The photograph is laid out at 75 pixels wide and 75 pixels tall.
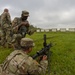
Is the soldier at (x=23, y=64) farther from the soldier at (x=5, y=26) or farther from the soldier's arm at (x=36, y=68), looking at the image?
the soldier at (x=5, y=26)

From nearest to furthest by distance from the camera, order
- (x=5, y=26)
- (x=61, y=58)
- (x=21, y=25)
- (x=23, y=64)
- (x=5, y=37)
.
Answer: (x=23, y=64) < (x=21, y=25) < (x=61, y=58) < (x=5, y=26) < (x=5, y=37)

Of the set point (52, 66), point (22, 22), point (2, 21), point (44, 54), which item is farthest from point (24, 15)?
point (44, 54)

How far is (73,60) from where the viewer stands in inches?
691

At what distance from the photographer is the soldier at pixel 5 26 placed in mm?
19922

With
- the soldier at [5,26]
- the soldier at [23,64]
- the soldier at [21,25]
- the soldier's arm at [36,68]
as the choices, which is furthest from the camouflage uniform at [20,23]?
the soldier's arm at [36,68]

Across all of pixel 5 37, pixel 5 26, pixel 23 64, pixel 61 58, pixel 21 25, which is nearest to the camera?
pixel 23 64

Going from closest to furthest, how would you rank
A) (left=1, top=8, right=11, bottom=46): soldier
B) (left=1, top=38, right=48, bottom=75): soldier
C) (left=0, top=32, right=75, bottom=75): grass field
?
(left=1, top=38, right=48, bottom=75): soldier
(left=0, top=32, right=75, bottom=75): grass field
(left=1, top=8, right=11, bottom=46): soldier

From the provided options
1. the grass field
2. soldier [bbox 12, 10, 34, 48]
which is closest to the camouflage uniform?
soldier [bbox 12, 10, 34, 48]

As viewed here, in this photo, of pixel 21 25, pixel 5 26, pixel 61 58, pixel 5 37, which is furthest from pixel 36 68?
pixel 5 37

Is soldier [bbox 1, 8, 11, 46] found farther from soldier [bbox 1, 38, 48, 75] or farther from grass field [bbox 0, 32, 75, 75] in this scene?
soldier [bbox 1, 38, 48, 75]

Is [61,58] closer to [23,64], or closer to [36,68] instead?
[36,68]

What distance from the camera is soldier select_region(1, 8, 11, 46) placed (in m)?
Result: 19.9

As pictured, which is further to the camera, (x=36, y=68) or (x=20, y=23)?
(x=20, y=23)

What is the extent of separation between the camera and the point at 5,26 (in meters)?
20.3
